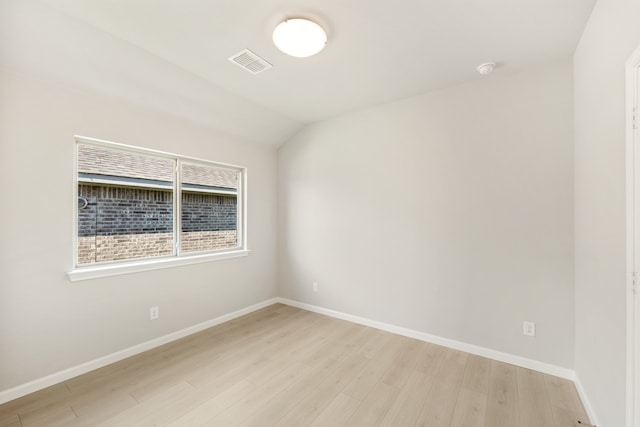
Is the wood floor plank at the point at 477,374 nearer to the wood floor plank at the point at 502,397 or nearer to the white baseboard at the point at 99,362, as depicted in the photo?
the wood floor plank at the point at 502,397

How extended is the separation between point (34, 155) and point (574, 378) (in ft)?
15.0

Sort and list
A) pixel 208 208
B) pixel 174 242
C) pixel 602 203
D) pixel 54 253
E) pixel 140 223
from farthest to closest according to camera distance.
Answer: pixel 208 208 → pixel 174 242 → pixel 140 223 → pixel 54 253 → pixel 602 203

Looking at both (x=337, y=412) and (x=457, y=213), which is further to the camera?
(x=457, y=213)

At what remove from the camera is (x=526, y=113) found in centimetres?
231

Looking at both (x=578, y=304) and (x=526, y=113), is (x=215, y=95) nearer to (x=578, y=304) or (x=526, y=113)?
(x=526, y=113)

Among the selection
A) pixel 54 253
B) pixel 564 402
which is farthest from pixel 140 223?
pixel 564 402

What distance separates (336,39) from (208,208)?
244 cm

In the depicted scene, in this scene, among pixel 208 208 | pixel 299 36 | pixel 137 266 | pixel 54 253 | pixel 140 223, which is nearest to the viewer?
pixel 299 36

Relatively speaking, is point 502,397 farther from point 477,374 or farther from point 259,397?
point 259,397

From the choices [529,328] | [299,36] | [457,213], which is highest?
[299,36]

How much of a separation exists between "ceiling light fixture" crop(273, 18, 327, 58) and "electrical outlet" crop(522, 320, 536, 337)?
2.85m

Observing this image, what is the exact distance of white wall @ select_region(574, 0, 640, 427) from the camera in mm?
1316

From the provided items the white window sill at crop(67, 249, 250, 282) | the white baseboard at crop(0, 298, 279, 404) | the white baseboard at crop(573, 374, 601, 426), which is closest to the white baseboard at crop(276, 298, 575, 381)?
Result: the white baseboard at crop(573, 374, 601, 426)

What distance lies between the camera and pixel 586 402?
180 cm
